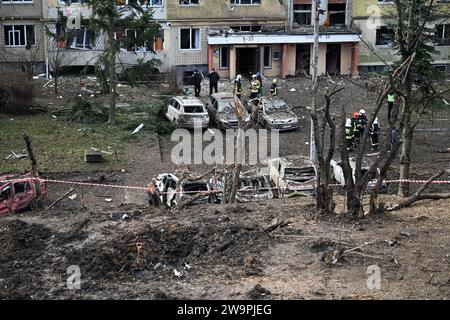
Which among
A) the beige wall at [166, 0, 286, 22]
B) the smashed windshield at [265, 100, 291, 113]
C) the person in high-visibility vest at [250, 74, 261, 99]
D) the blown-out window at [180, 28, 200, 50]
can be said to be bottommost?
the smashed windshield at [265, 100, 291, 113]

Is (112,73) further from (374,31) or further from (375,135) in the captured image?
(374,31)

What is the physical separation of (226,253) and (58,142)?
15955 millimetres

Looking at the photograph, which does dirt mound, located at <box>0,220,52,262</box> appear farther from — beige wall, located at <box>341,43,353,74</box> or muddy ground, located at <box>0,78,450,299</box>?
beige wall, located at <box>341,43,353,74</box>

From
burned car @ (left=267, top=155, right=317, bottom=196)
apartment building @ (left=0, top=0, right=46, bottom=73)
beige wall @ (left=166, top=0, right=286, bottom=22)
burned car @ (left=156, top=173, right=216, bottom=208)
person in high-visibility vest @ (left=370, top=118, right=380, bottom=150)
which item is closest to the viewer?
burned car @ (left=156, top=173, right=216, bottom=208)

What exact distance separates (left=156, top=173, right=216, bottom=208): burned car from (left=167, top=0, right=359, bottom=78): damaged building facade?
67.4ft

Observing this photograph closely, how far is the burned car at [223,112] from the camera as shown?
2969 cm

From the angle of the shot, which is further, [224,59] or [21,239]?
[224,59]

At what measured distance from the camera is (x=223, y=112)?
30.2 m

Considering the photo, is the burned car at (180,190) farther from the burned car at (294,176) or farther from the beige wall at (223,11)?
the beige wall at (223,11)

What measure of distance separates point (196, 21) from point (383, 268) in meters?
30.1

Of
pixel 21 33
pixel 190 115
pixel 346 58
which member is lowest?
pixel 190 115

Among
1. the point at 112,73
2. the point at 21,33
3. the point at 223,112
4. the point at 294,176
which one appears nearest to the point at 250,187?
the point at 294,176

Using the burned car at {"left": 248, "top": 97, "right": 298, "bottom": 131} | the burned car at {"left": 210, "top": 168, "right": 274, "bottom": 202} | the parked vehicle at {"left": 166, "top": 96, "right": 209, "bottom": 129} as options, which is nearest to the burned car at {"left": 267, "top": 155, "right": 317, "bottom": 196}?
the burned car at {"left": 210, "top": 168, "right": 274, "bottom": 202}

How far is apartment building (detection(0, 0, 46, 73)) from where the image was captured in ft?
129
